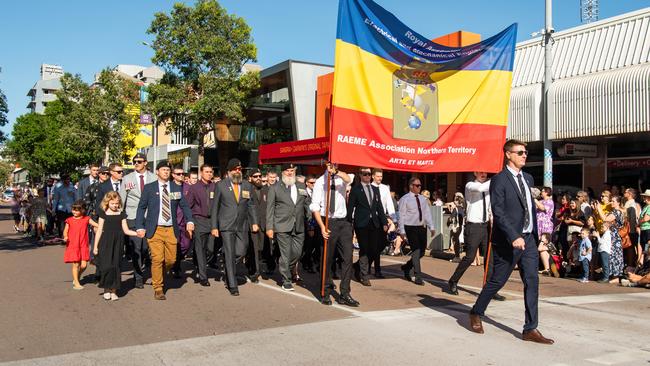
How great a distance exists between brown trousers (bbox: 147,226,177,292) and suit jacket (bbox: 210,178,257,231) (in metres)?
0.72

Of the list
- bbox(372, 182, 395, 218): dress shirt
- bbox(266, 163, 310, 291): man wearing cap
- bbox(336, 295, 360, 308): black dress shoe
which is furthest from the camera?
bbox(372, 182, 395, 218): dress shirt

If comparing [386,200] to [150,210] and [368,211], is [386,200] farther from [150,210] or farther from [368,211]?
[150,210]

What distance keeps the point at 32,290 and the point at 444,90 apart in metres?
7.11

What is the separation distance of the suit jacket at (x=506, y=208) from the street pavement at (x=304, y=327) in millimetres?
1074

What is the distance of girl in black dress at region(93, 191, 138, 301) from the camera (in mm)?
8391

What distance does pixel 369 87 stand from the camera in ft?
26.8

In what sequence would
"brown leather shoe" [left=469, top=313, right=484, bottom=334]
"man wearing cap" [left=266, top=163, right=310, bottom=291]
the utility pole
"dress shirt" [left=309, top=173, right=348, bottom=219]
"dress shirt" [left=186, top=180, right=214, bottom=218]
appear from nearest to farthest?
"brown leather shoe" [left=469, top=313, right=484, bottom=334]
"dress shirt" [left=309, top=173, right=348, bottom=219]
"man wearing cap" [left=266, top=163, right=310, bottom=291]
"dress shirt" [left=186, top=180, right=214, bottom=218]
the utility pole

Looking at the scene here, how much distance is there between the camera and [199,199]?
10.2 meters

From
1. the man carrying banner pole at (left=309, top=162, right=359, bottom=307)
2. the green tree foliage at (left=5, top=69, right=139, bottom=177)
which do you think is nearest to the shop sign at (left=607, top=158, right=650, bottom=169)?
the man carrying banner pole at (left=309, top=162, right=359, bottom=307)

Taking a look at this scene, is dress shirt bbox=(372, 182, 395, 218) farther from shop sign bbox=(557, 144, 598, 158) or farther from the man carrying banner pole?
shop sign bbox=(557, 144, 598, 158)

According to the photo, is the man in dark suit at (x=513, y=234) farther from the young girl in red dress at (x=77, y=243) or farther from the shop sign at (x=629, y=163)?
the shop sign at (x=629, y=163)

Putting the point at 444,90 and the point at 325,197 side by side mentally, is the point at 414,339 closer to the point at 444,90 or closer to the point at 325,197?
the point at 325,197

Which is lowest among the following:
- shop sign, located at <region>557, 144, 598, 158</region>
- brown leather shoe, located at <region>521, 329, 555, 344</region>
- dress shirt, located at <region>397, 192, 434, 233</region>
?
brown leather shoe, located at <region>521, 329, 555, 344</region>

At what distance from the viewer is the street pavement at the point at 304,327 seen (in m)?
5.36
